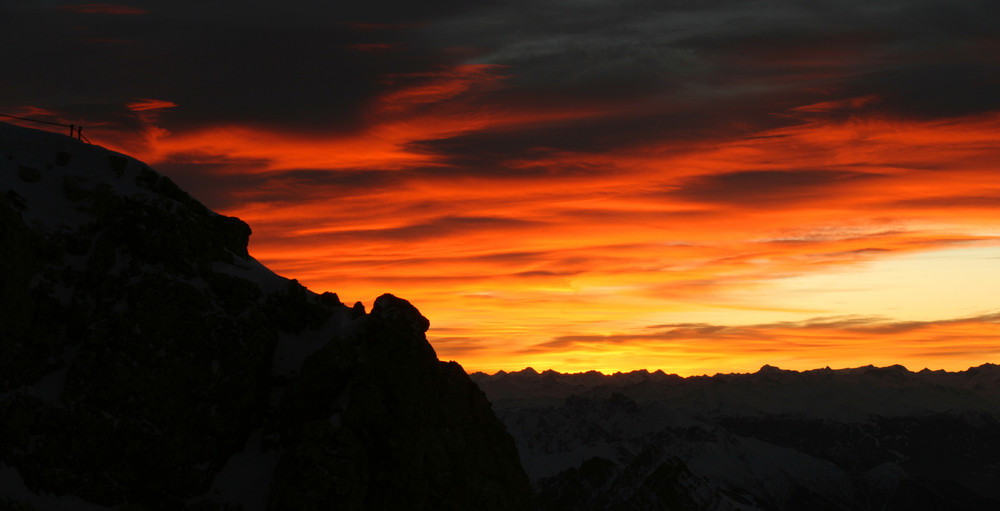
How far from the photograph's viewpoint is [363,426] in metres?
83.8

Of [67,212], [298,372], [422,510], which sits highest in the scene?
[67,212]

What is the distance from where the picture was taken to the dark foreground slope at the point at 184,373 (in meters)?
77.1

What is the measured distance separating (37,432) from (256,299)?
21.8m

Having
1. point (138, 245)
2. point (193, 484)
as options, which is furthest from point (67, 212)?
point (193, 484)

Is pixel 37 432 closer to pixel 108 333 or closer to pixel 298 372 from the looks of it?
pixel 108 333

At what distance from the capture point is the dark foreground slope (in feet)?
253

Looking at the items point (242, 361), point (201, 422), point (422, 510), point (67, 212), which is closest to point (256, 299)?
point (242, 361)

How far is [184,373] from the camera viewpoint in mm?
81688

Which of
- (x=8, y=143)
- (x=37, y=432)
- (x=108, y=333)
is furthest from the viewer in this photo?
(x=8, y=143)

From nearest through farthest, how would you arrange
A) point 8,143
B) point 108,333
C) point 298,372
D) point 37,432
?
1. point 37,432
2. point 108,333
3. point 298,372
4. point 8,143

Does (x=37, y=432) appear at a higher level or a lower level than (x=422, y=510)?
higher

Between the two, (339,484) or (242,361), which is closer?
(339,484)

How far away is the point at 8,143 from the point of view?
304 feet

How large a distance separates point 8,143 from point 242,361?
32.7 meters
